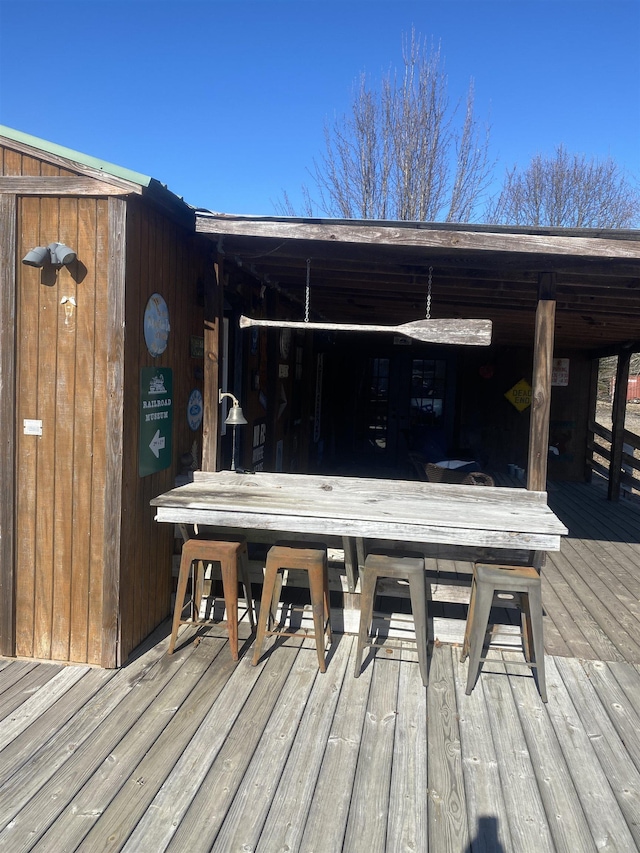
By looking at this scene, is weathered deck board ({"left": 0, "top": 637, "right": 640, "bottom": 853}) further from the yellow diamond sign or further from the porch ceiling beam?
the yellow diamond sign

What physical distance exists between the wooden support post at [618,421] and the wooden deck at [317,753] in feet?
15.3

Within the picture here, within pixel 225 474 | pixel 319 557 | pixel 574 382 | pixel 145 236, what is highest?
pixel 145 236

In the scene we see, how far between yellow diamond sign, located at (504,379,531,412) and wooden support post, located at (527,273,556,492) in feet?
18.8

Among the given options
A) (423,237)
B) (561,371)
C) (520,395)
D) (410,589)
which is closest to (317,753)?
(410,589)

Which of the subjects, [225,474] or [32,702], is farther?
[225,474]

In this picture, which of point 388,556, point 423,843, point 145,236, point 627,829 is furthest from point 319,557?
point 145,236

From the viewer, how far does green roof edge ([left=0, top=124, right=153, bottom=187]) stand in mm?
2789

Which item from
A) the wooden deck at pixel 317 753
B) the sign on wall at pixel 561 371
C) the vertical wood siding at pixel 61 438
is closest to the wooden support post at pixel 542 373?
the wooden deck at pixel 317 753

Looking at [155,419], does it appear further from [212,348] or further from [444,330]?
[444,330]

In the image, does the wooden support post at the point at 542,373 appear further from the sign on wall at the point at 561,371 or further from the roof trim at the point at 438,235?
the sign on wall at the point at 561,371

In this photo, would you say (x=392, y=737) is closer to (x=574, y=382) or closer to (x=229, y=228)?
(x=229, y=228)

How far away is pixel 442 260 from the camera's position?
11.0ft

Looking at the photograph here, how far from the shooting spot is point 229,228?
10.3ft

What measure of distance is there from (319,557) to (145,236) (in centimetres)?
189
